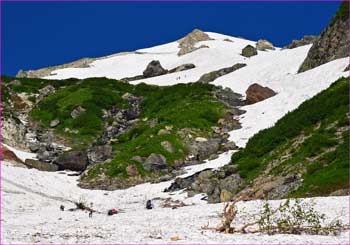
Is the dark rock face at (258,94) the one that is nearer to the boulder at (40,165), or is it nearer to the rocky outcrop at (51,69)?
the boulder at (40,165)

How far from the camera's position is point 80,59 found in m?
159

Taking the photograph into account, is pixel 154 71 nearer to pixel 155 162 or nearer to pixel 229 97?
→ pixel 229 97

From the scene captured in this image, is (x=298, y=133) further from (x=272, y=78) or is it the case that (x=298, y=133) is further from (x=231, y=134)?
(x=272, y=78)

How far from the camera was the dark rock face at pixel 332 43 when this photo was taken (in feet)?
Result: 211

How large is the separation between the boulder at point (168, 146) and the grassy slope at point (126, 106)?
0.35m

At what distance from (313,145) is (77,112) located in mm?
39137

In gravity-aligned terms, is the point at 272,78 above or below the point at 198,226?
above

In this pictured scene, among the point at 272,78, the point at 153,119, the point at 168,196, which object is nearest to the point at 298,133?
the point at 168,196

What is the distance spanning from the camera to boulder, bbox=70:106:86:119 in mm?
65512

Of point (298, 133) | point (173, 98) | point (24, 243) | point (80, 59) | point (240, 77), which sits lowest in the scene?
point (24, 243)

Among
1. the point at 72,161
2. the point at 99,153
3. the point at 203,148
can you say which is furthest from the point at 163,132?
the point at 72,161

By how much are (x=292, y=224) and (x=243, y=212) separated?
4.63 meters

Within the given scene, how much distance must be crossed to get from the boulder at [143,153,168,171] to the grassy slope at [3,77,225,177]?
0.56 metres

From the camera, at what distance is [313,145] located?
107ft
